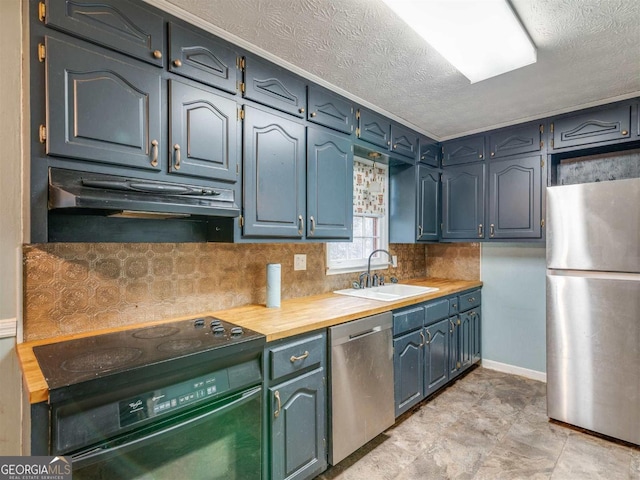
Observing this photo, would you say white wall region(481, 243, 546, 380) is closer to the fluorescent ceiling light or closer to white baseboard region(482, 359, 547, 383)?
white baseboard region(482, 359, 547, 383)

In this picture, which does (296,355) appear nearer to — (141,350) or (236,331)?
(236,331)

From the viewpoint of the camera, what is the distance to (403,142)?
3066 mm

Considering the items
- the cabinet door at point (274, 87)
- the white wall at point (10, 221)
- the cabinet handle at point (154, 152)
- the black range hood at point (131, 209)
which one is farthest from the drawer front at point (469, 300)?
the white wall at point (10, 221)

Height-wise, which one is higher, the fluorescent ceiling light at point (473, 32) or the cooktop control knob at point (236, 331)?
the fluorescent ceiling light at point (473, 32)

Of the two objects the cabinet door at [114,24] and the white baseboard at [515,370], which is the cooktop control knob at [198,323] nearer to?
the cabinet door at [114,24]

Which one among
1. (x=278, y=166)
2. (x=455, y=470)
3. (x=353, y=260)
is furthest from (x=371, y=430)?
(x=278, y=166)

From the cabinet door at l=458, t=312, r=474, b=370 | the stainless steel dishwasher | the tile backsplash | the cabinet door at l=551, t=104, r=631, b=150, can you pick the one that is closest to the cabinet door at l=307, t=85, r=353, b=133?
the tile backsplash

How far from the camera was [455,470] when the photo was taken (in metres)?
2.00

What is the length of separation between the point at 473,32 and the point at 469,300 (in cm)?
245

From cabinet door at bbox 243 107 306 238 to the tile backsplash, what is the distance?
1.08ft

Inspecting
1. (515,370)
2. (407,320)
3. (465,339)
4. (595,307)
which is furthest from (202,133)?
(515,370)

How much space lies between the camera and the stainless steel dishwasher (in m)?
1.94

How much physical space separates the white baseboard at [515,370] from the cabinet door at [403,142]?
89.4 inches

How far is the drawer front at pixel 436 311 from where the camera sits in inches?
106
